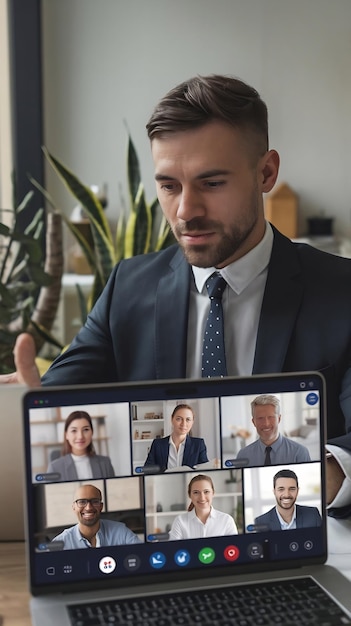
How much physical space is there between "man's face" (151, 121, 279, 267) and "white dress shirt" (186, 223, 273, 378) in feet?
0.15

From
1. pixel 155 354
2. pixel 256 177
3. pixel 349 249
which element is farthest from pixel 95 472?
pixel 349 249

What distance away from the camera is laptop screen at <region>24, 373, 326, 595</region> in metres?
0.99

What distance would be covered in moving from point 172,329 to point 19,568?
667 millimetres

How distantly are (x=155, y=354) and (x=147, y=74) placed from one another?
9.61ft

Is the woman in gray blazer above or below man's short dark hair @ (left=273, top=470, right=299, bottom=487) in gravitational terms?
above

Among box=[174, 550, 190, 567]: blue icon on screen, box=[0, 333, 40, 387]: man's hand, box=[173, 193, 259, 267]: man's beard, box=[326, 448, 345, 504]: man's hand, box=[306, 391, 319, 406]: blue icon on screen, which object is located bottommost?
box=[174, 550, 190, 567]: blue icon on screen

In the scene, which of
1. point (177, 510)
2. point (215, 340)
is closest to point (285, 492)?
point (177, 510)

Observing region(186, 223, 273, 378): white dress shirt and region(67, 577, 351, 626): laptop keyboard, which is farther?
region(186, 223, 273, 378): white dress shirt

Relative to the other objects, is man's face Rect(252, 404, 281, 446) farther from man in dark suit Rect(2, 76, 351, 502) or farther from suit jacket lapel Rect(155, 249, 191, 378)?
suit jacket lapel Rect(155, 249, 191, 378)

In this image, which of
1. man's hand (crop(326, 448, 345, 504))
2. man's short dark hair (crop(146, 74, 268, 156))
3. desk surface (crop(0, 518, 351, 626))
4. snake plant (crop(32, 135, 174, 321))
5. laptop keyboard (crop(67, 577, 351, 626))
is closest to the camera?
laptop keyboard (crop(67, 577, 351, 626))

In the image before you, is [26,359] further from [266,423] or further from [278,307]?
[278,307]

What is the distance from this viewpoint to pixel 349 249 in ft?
14.6

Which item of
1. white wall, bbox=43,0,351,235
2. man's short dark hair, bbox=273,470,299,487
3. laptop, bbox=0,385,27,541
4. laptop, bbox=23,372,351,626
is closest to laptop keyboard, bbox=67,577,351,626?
laptop, bbox=23,372,351,626

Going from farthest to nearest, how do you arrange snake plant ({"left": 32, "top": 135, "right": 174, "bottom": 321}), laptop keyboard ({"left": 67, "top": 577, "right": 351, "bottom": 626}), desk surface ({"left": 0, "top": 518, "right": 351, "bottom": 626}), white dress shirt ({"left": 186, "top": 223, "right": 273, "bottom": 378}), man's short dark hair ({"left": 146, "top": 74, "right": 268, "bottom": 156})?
snake plant ({"left": 32, "top": 135, "right": 174, "bottom": 321}) → white dress shirt ({"left": 186, "top": 223, "right": 273, "bottom": 378}) → man's short dark hair ({"left": 146, "top": 74, "right": 268, "bottom": 156}) → desk surface ({"left": 0, "top": 518, "right": 351, "bottom": 626}) → laptop keyboard ({"left": 67, "top": 577, "right": 351, "bottom": 626})
